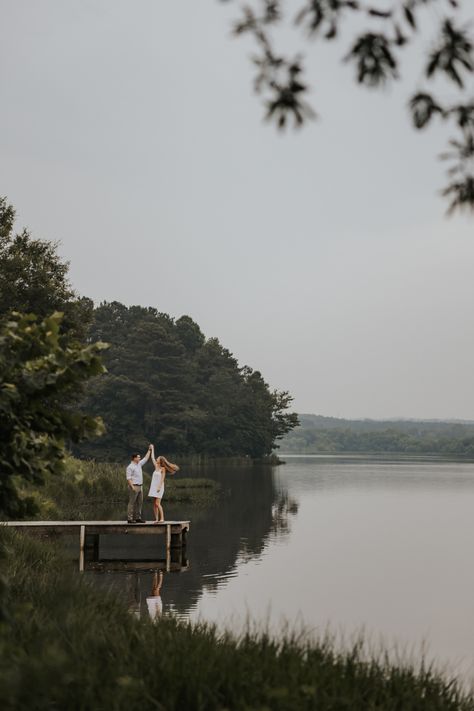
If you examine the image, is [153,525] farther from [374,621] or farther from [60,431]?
[60,431]

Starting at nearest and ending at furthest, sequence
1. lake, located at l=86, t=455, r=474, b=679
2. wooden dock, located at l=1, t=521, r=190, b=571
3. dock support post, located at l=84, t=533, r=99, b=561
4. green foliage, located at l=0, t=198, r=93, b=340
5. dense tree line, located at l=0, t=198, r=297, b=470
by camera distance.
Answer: lake, located at l=86, t=455, r=474, b=679 < wooden dock, located at l=1, t=521, r=190, b=571 < dock support post, located at l=84, t=533, r=99, b=561 < green foliage, located at l=0, t=198, r=93, b=340 < dense tree line, located at l=0, t=198, r=297, b=470

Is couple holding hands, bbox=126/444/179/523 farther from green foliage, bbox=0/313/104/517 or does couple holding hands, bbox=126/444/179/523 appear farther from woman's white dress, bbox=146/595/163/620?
green foliage, bbox=0/313/104/517

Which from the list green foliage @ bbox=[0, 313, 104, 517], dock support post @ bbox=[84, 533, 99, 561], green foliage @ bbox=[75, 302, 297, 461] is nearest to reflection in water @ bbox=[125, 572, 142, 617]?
dock support post @ bbox=[84, 533, 99, 561]

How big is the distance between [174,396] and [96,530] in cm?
8334

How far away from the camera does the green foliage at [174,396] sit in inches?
3954

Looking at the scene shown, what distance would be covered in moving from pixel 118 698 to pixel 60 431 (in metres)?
2.37

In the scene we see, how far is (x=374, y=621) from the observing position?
53.8 ft

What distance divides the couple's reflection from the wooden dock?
4.53ft

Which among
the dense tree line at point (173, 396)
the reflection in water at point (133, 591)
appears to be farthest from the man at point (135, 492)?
the dense tree line at point (173, 396)

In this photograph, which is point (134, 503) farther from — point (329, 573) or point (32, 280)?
point (32, 280)

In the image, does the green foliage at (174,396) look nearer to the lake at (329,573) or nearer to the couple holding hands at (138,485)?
the lake at (329,573)

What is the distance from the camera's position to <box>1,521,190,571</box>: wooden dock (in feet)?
70.6

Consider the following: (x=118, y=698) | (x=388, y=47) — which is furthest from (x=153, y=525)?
(x=388, y=47)

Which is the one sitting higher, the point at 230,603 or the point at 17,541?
the point at 17,541
